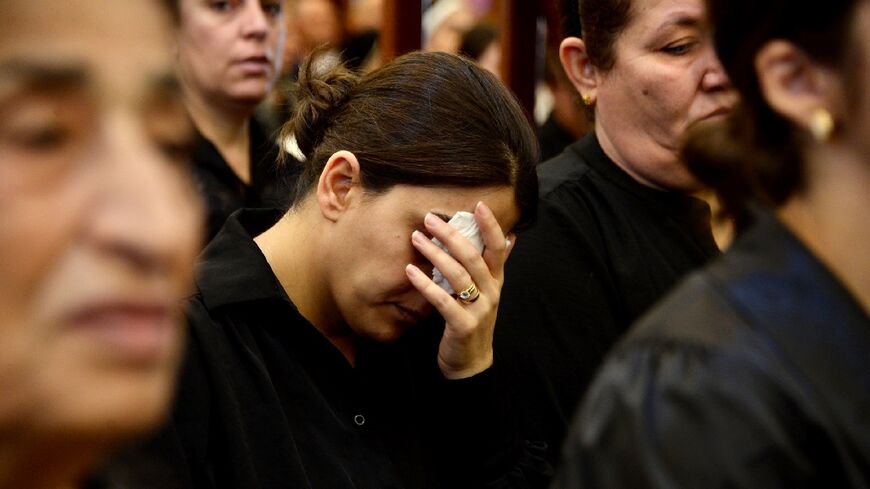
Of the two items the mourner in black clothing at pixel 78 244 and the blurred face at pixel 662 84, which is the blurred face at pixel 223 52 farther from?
the mourner in black clothing at pixel 78 244

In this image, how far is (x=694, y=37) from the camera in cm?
194

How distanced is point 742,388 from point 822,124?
0.88 feet

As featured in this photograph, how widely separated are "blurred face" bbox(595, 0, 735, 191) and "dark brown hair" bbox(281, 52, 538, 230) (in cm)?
22

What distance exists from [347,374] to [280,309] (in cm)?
16

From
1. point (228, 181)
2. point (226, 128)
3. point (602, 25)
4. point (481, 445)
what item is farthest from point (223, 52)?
point (481, 445)

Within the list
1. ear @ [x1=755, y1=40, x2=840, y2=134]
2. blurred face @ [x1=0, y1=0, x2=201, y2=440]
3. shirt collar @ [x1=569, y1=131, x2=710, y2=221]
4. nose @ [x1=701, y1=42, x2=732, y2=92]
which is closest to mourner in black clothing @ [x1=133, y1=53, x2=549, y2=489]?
shirt collar @ [x1=569, y1=131, x2=710, y2=221]

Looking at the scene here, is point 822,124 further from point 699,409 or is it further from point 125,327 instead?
point 125,327

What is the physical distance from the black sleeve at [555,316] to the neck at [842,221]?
939 millimetres

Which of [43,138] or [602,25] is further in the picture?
[602,25]

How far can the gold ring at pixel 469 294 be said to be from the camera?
184cm

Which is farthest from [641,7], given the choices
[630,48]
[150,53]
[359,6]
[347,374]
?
[359,6]

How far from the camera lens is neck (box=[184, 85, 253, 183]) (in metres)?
2.86

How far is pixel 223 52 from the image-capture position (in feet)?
9.42

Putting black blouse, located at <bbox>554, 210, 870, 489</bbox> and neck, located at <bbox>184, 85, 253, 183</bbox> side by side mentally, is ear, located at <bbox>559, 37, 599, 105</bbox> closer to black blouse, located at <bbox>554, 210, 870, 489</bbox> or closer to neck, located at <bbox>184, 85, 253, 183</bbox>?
neck, located at <bbox>184, 85, 253, 183</bbox>
